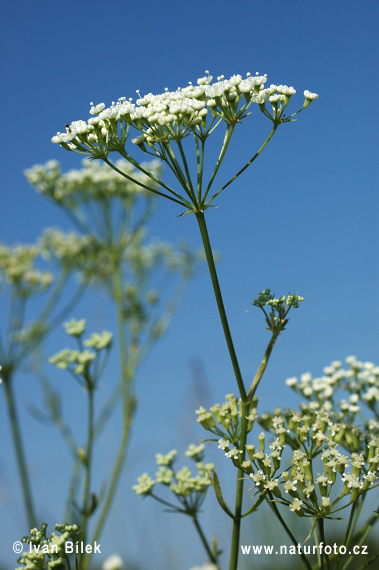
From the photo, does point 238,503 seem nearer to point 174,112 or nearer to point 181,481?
point 181,481

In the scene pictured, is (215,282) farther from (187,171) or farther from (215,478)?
(215,478)

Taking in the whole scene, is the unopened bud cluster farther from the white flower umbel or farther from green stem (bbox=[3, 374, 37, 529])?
the white flower umbel

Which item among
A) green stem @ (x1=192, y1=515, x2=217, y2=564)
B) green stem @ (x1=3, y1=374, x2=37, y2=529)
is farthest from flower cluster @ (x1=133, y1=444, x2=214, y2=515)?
green stem @ (x1=3, y1=374, x2=37, y2=529)

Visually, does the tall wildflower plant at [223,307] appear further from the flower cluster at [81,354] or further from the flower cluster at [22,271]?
the flower cluster at [22,271]

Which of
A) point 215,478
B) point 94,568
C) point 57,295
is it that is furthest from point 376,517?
point 57,295

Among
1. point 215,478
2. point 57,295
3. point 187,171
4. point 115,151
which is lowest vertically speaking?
point 215,478
